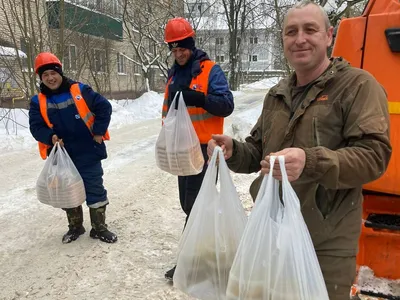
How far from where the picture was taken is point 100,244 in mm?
3805

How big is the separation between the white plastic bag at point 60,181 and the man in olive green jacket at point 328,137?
7.76ft

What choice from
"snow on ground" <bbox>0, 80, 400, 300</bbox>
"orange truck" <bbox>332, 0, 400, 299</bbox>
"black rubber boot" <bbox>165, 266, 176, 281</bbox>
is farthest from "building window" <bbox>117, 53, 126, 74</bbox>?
"orange truck" <bbox>332, 0, 400, 299</bbox>

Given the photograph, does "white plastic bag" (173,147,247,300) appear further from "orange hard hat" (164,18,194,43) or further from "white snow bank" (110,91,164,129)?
"white snow bank" (110,91,164,129)

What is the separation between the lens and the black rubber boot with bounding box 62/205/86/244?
3.90 m

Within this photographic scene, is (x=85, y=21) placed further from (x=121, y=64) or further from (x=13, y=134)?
(x=121, y=64)

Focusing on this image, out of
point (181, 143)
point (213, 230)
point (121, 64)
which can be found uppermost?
Answer: point (121, 64)

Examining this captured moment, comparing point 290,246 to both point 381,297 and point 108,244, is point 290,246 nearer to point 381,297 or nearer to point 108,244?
point 381,297

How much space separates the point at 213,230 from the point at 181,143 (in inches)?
47.6

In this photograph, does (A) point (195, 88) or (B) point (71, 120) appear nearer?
(A) point (195, 88)

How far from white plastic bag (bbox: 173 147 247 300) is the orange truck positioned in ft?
3.05

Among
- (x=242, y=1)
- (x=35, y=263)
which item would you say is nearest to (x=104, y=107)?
(x=35, y=263)

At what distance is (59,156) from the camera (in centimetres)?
355

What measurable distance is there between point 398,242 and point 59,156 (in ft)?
9.41

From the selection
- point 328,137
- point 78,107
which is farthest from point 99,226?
point 328,137
